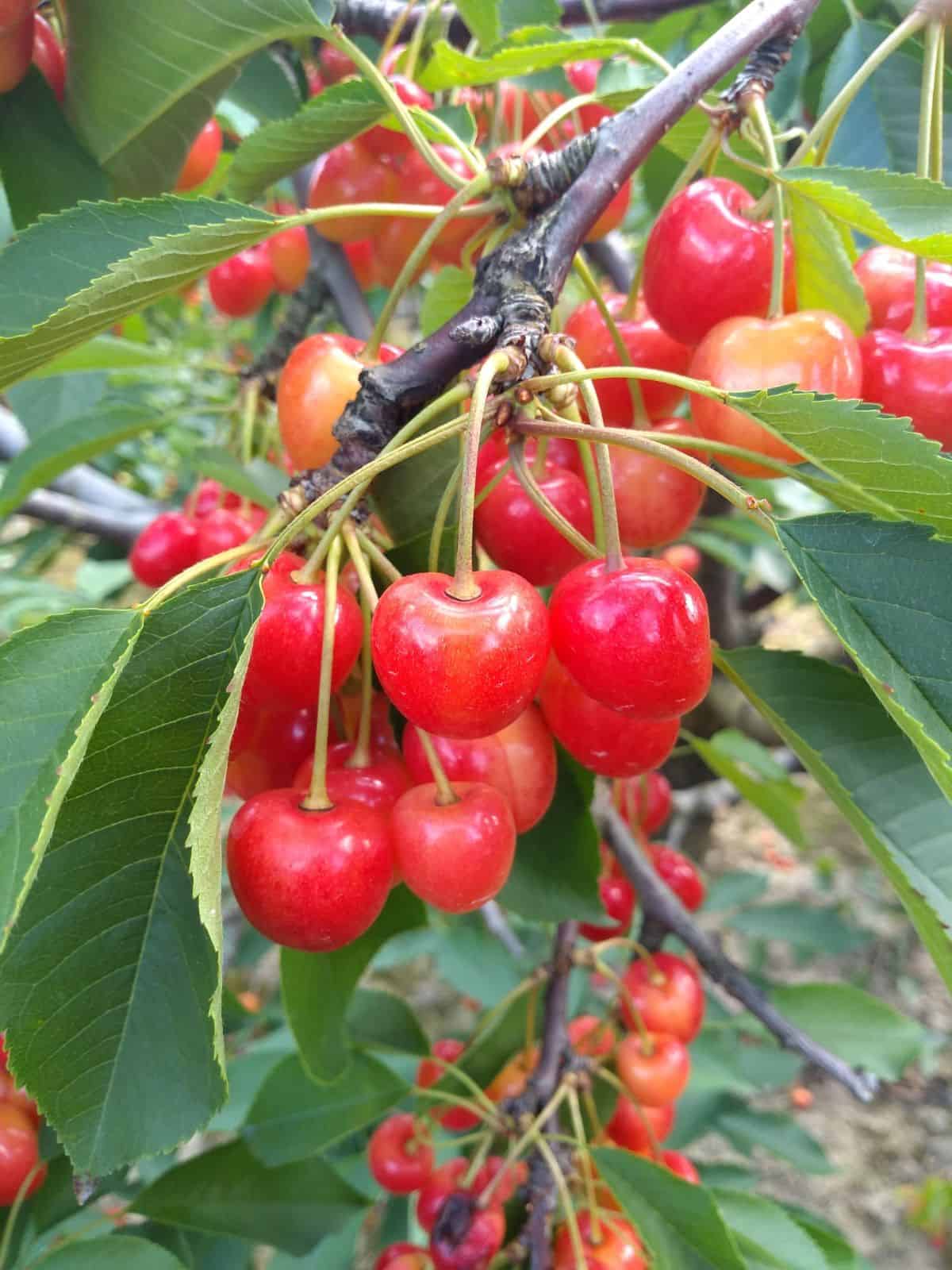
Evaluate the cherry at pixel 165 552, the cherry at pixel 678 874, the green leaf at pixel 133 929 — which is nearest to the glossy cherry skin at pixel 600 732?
the green leaf at pixel 133 929

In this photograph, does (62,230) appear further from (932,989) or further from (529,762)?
(932,989)

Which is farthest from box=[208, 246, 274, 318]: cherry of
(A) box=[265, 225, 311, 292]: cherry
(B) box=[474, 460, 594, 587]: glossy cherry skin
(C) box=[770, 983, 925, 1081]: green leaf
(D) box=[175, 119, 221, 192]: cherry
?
(C) box=[770, 983, 925, 1081]: green leaf

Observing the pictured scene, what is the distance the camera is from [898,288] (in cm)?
85

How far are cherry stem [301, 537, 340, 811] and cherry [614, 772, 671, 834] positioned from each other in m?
0.98

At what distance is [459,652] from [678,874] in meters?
1.33

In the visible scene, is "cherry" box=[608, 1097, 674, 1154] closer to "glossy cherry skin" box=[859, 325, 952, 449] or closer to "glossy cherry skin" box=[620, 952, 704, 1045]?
"glossy cherry skin" box=[620, 952, 704, 1045]

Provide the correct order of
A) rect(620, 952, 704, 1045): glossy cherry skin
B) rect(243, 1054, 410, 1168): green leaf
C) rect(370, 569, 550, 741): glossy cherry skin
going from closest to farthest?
rect(370, 569, 550, 741): glossy cherry skin < rect(243, 1054, 410, 1168): green leaf < rect(620, 952, 704, 1045): glossy cherry skin

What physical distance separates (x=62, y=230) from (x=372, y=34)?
78 centimetres

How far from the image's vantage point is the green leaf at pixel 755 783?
4.39 ft

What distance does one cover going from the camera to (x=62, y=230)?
0.72 metres

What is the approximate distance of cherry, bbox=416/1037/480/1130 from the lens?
1493 mm

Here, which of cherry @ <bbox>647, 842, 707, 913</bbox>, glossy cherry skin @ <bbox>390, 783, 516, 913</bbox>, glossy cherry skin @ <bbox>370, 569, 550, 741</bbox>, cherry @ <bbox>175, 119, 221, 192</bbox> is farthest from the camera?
cherry @ <bbox>647, 842, 707, 913</bbox>

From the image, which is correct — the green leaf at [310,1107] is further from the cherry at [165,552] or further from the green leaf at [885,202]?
the green leaf at [885,202]

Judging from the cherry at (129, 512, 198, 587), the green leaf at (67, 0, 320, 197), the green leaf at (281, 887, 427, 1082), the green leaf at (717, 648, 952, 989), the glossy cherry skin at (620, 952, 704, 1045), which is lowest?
the glossy cherry skin at (620, 952, 704, 1045)
